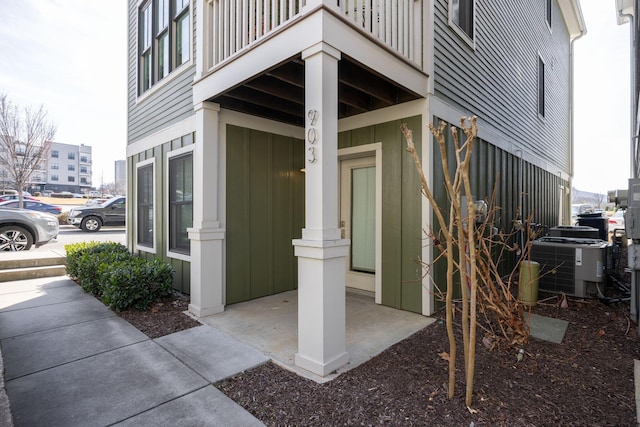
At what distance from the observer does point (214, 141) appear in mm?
3809

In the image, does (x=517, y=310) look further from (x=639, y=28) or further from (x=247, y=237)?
(x=639, y=28)

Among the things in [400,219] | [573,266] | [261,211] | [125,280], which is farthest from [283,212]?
[573,266]

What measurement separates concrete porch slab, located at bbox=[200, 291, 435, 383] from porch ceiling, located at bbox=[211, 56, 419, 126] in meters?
2.52

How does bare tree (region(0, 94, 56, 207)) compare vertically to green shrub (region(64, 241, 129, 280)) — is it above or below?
above

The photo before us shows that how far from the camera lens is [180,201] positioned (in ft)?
15.4

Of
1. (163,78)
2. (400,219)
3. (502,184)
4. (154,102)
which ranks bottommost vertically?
(400,219)

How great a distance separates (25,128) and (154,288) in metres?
13.6

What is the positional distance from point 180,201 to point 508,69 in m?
6.76

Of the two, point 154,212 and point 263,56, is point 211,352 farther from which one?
point 154,212

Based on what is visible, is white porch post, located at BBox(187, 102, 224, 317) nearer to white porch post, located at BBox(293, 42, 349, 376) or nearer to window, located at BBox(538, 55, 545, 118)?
white porch post, located at BBox(293, 42, 349, 376)

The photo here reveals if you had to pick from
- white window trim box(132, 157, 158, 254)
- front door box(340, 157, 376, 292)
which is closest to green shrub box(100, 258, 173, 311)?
white window trim box(132, 157, 158, 254)

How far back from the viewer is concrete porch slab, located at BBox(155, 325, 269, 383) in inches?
→ 99.0

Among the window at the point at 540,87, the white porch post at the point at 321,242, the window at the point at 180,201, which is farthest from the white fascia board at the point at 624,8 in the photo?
the window at the point at 180,201

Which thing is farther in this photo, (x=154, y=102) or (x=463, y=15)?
(x=154, y=102)
